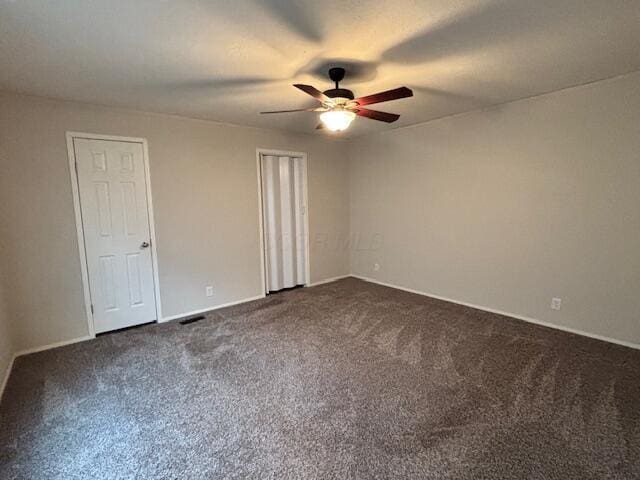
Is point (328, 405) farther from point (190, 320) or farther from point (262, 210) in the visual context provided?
point (262, 210)

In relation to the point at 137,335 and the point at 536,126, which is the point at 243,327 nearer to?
the point at 137,335

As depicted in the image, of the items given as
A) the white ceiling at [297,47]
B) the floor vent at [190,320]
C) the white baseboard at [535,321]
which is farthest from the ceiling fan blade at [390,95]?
the floor vent at [190,320]

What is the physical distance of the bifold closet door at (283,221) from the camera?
4539 mm

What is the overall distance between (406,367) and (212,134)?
10.9 feet

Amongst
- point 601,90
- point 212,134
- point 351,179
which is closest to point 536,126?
point 601,90

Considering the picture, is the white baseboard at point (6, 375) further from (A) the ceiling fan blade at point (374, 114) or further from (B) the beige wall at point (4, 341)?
(A) the ceiling fan blade at point (374, 114)

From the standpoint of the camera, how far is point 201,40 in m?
1.90

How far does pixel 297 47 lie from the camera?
2.03 metres

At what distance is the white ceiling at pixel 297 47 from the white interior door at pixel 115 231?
57 centimetres

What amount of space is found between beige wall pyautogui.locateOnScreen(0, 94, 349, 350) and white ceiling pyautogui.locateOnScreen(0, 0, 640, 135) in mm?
402

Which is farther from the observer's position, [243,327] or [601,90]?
[243,327]

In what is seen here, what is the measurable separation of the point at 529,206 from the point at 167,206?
3.98m

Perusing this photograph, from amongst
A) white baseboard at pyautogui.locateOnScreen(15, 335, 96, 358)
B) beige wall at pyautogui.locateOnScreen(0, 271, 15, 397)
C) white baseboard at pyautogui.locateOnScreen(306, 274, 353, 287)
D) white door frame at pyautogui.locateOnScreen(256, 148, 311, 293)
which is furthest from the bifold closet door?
beige wall at pyautogui.locateOnScreen(0, 271, 15, 397)

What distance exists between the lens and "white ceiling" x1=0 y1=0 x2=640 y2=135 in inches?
64.3
